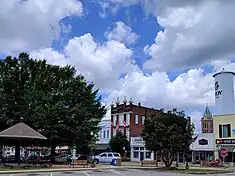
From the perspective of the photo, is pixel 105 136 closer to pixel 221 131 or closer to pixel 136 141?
pixel 136 141

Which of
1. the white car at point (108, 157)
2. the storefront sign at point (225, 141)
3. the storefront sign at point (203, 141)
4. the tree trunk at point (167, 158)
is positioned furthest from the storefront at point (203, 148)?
the tree trunk at point (167, 158)

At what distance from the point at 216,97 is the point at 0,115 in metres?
42.7

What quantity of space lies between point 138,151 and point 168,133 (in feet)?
108

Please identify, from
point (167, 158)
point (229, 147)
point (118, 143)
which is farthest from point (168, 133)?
point (118, 143)

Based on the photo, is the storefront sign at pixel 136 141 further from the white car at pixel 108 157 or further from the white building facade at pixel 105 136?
the white car at pixel 108 157

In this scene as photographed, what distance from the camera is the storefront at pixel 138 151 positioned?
74375 millimetres

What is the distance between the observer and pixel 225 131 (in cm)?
6331

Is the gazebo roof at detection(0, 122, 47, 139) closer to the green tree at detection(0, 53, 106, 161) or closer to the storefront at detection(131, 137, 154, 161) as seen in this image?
the green tree at detection(0, 53, 106, 161)

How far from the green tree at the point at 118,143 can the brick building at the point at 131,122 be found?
1.61 m

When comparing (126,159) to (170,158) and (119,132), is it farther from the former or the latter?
(170,158)

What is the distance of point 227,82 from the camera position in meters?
73.9

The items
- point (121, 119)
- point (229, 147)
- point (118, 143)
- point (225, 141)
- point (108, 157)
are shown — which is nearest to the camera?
point (108, 157)

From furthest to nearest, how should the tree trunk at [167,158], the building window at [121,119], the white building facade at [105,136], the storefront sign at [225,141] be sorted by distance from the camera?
the white building facade at [105,136] < the building window at [121,119] < the storefront sign at [225,141] < the tree trunk at [167,158]

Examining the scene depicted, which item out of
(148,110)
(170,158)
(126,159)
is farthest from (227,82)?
(170,158)
